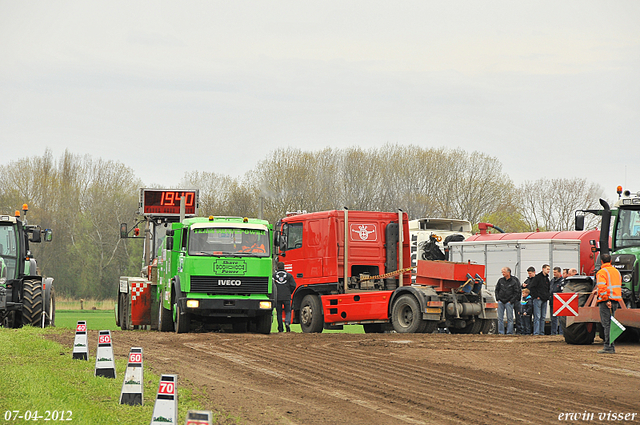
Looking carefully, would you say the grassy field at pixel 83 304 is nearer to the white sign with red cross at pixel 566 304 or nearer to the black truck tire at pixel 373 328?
the black truck tire at pixel 373 328

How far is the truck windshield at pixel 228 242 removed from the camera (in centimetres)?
1973

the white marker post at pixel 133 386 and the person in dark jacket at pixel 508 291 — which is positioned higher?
the person in dark jacket at pixel 508 291

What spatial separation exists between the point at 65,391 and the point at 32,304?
11313mm

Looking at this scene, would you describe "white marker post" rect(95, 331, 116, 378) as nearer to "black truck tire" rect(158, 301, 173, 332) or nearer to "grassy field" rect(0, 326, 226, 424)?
"grassy field" rect(0, 326, 226, 424)

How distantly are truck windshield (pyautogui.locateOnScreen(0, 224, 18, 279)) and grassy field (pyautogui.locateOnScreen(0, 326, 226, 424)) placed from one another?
6.74 metres

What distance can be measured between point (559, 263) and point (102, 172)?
51076 mm

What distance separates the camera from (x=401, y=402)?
9.47 metres

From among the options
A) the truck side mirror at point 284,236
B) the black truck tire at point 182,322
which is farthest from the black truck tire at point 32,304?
the truck side mirror at point 284,236

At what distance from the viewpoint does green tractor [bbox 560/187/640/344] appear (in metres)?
16.4

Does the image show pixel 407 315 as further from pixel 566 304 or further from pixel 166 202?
pixel 166 202

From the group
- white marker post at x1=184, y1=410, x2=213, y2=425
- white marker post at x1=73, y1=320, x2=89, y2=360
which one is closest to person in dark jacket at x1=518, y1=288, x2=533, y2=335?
white marker post at x1=73, y1=320, x2=89, y2=360

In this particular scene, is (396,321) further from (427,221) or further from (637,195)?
(427,221)

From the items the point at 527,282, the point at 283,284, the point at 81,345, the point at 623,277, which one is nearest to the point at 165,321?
the point at 283,284

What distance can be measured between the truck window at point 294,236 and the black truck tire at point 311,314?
145 centimetres
